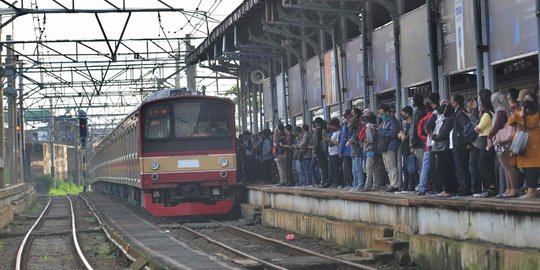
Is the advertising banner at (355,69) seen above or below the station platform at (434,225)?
above

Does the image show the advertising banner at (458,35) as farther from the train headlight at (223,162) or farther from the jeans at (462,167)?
the train headlight at (223,162)

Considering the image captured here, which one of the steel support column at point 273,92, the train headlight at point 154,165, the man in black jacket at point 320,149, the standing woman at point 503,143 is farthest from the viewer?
A: the steel support column at point 273,92

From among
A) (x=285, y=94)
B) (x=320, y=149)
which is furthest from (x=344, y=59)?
(x=285, y=94)

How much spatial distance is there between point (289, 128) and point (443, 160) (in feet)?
27.3

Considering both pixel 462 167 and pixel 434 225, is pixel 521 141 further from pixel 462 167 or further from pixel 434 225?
pixel 434 225

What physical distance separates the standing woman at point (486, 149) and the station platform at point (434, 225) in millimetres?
290

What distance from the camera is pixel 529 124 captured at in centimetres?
1045

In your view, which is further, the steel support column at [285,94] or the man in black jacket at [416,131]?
the steel support column at [285,94]

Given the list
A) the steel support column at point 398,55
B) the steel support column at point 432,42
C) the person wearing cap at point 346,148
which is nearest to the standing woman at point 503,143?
the steel support column at point 432,42

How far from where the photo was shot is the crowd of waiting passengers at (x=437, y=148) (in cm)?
1072

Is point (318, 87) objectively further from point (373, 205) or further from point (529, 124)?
point (529, 124)

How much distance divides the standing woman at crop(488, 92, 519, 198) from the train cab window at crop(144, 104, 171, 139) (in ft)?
40.6

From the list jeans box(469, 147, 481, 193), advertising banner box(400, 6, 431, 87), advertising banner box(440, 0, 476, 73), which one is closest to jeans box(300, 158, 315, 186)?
advertising banner box(400, 6, 431, 87)

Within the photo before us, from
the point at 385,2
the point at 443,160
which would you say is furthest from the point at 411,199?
the point at 385,2
